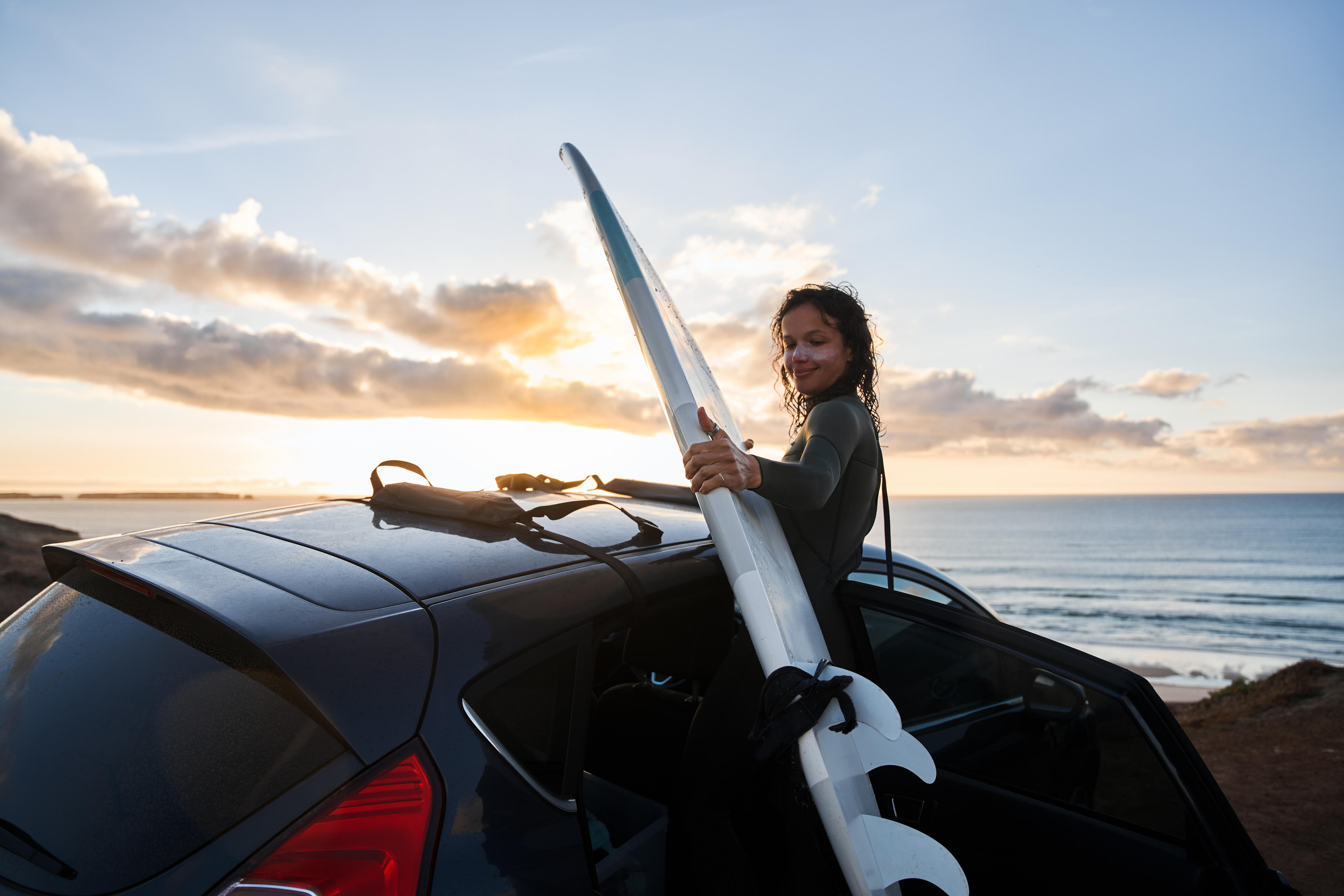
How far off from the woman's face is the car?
65cm

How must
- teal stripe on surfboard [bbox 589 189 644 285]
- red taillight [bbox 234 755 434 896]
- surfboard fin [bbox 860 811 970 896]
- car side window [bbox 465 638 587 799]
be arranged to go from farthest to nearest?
teal stripe on surfboard [bbox 589 189 644 285]
surfboard fin [bbox 860 811 970 896]
car side window [bbox 465 638 587 799]
red taillight [bbox 234 755 434 896]

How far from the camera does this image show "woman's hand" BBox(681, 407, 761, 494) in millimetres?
1692

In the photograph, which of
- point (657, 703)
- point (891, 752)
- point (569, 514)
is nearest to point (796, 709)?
point (891, 752)

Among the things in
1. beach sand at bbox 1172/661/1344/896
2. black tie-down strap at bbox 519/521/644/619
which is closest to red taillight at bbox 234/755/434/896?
black tie-down strap at bbox 519/521/644/619

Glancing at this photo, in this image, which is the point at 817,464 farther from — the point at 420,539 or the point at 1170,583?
the point at 1170,583

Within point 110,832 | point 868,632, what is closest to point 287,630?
point 110,832

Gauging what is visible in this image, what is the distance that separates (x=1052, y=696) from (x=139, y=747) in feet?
6.87

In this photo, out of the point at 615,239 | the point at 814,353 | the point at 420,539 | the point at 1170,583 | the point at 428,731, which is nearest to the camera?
the point at 428,731

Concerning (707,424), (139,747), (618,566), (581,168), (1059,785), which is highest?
(581,168)

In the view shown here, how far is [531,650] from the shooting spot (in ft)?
4.44

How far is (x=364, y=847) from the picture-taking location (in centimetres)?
105

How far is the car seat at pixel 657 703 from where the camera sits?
230cm

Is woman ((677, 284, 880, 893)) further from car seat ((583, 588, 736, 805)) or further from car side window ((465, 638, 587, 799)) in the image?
car side window ((465, 638, 587, 799))

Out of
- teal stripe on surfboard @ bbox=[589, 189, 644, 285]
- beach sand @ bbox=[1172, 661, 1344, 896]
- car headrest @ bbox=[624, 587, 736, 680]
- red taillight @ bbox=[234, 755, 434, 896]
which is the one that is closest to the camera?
red taillight @ bbox=[234, 755, 434, 896]
